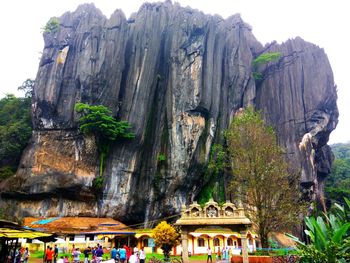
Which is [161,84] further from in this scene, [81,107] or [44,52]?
[44,52]

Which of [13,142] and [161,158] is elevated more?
[13,142]

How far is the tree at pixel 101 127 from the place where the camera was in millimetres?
31219

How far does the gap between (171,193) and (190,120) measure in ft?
24.7

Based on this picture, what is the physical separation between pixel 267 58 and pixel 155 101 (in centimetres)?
1423

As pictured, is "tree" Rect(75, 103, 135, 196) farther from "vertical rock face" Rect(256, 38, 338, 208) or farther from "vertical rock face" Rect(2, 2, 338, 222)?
"vertical rock face" Rect(256, 38, 338, 208)

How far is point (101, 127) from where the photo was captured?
31281 mm

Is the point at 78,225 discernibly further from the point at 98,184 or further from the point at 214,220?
the point at 214,220

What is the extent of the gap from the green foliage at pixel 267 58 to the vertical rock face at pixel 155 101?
903mm

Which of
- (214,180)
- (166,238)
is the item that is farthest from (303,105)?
(166,238)

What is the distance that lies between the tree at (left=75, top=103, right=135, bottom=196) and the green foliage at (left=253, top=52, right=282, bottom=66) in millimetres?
18030

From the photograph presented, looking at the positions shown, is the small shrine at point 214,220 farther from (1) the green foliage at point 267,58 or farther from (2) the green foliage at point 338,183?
(2) the green foliage at point 338,183

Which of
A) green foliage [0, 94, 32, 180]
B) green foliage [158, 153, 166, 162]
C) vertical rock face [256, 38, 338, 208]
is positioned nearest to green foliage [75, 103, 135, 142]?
green foliage [158, 153, 166, 162]

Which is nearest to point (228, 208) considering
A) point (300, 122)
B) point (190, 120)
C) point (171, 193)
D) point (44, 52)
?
point (171, 193)

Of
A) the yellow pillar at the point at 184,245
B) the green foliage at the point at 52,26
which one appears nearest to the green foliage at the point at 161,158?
the yellow pillar at the point at 184,245
